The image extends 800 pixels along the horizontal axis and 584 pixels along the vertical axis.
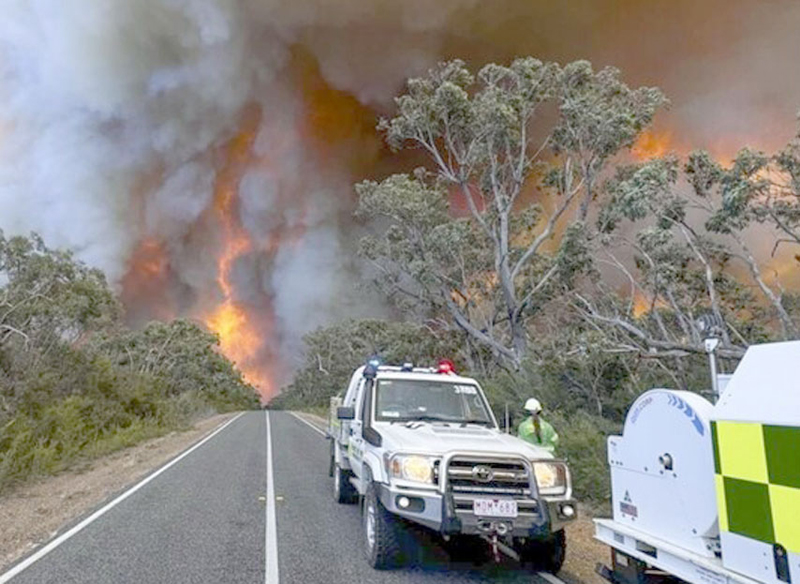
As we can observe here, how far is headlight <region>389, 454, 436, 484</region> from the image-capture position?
604 cm

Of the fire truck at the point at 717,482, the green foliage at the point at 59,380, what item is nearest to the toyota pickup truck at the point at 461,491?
the fire truck at the point at 717,482

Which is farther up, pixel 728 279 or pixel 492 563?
pixel 728 279

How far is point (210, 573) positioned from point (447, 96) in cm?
2408

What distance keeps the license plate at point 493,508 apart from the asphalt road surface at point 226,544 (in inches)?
35.2

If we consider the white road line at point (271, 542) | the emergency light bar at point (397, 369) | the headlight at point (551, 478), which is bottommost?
the white road line at point (271, 542)

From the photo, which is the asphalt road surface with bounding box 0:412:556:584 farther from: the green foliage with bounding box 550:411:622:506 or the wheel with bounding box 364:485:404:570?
the green foliage with bounding box 550:411:622:506

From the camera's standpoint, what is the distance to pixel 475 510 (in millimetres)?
5789

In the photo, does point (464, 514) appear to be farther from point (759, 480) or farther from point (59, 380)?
point (59, 380)

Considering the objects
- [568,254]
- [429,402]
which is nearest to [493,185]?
[568,254]

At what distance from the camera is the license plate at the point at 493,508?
5.79 meters

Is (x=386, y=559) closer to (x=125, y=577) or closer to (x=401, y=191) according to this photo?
(x=125, y=577)

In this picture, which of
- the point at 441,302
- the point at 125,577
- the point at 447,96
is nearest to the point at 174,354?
Result: the point at 441,302

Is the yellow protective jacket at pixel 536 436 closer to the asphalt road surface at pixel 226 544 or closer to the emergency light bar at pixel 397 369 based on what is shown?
the emergency light bar at pixel 397 369

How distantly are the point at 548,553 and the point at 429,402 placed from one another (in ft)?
8.07
